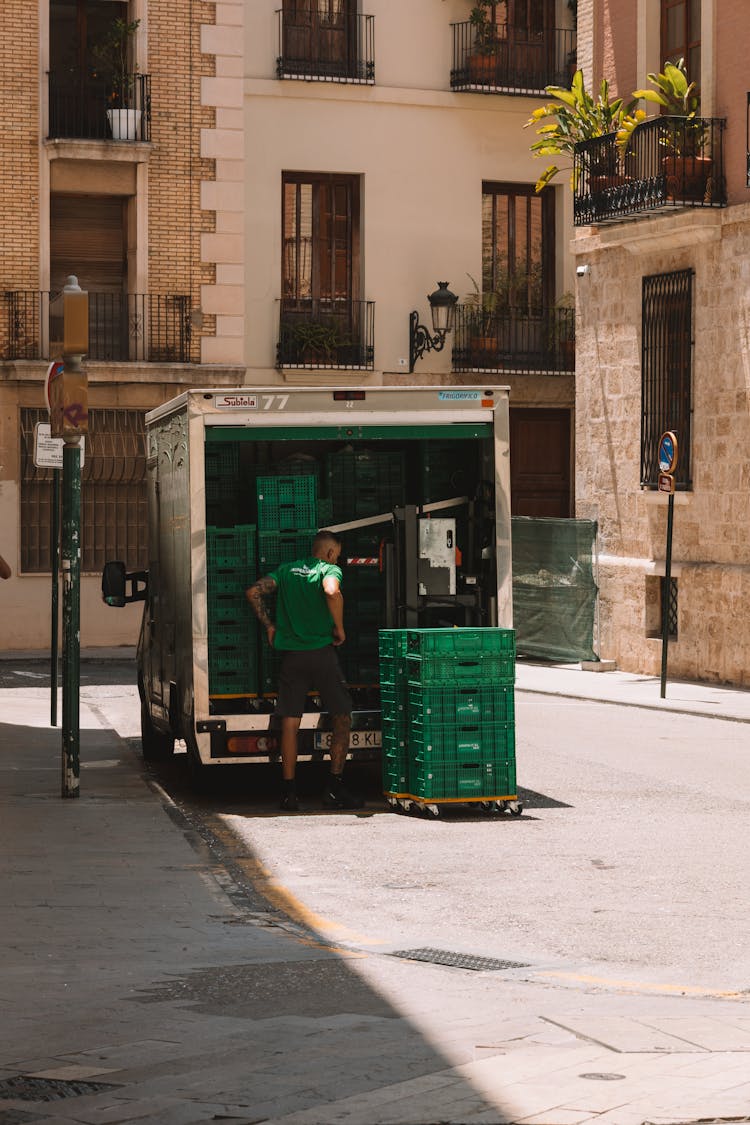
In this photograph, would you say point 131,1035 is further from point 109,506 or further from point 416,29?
point 416,29

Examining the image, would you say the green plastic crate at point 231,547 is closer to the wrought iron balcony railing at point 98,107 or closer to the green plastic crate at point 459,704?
the green plastic crate at point 459,704

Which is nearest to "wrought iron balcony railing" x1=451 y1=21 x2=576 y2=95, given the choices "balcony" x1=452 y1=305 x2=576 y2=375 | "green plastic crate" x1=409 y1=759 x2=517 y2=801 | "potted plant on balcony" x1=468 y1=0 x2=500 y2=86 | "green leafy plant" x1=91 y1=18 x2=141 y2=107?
"potted plant on balcony" x1=468 y1=0 x2=500 y2=86

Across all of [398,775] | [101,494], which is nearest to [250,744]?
[398,775]

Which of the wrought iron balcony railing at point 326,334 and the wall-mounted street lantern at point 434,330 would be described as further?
the wall-mounted street lantern at point 434,330

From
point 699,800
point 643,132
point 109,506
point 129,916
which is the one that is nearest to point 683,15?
point 643,132

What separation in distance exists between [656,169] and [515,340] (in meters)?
8.18

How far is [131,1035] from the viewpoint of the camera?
6859 millimetres

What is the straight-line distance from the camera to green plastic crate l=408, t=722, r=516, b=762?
12805 mm

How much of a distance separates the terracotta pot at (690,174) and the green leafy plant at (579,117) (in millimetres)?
1502

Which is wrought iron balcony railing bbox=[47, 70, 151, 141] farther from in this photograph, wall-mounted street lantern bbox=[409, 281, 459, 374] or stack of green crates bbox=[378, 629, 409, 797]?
stack of green crates bbox=[378, 629, 409, 797]

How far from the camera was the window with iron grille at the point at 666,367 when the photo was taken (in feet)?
82.9

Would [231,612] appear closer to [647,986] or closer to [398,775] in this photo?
[398,775]

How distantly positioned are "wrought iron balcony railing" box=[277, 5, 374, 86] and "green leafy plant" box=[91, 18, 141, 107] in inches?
97.5

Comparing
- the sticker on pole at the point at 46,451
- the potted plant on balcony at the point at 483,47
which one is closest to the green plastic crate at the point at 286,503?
the sticker on pole at the point at 46,451
